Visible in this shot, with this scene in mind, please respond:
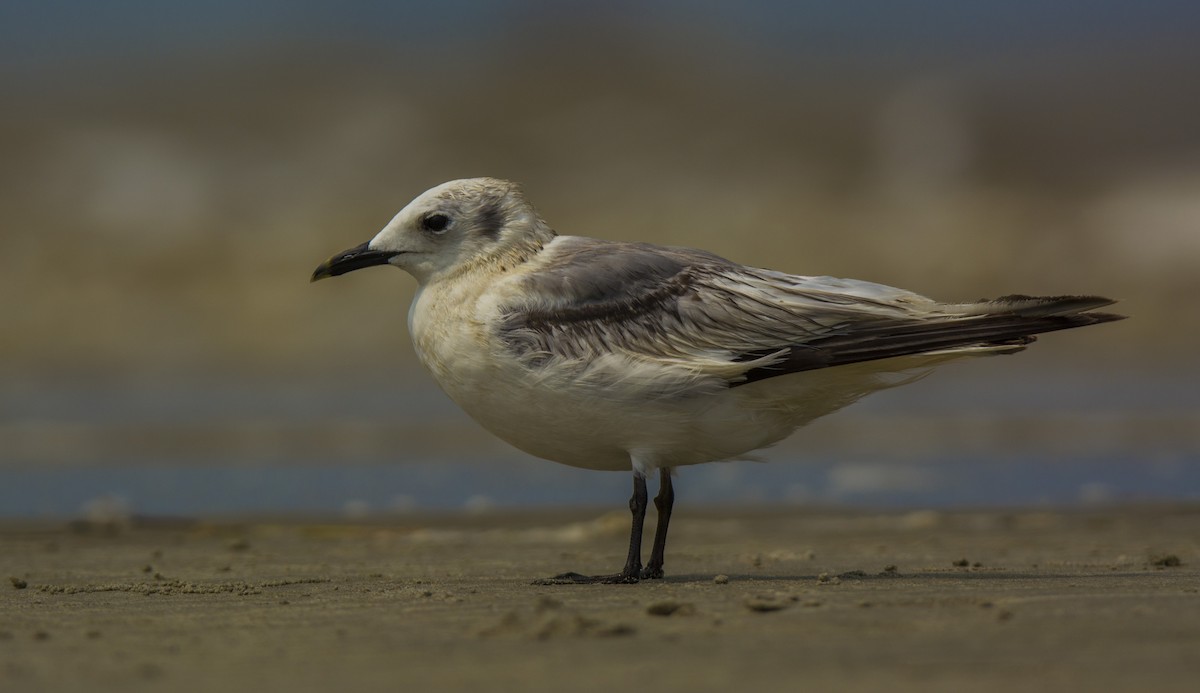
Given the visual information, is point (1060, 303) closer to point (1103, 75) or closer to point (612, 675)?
point (612, 675)

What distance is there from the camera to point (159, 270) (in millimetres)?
27406

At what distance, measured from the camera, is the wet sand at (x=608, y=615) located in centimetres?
357

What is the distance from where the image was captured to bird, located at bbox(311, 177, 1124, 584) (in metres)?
5.54

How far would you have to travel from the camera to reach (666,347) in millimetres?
5656

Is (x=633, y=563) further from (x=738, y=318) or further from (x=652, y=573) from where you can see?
(x=738, y=318)

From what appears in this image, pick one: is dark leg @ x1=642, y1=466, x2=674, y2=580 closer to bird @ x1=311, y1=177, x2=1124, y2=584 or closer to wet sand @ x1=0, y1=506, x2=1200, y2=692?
bird @ x1=311, y1=177, x2=1124, y2=584

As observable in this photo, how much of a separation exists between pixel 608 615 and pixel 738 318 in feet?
5.40

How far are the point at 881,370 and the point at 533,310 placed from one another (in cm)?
135

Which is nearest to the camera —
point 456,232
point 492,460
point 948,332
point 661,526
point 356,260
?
point 948,332

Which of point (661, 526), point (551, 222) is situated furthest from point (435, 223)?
point (551, 222)

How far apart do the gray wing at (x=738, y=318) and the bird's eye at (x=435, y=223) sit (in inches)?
19.4

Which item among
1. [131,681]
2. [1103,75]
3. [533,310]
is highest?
[1103,75]

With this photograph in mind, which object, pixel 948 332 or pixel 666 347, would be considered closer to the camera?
pixel 948 332

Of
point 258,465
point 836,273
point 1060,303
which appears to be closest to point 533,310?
point 1060,303
